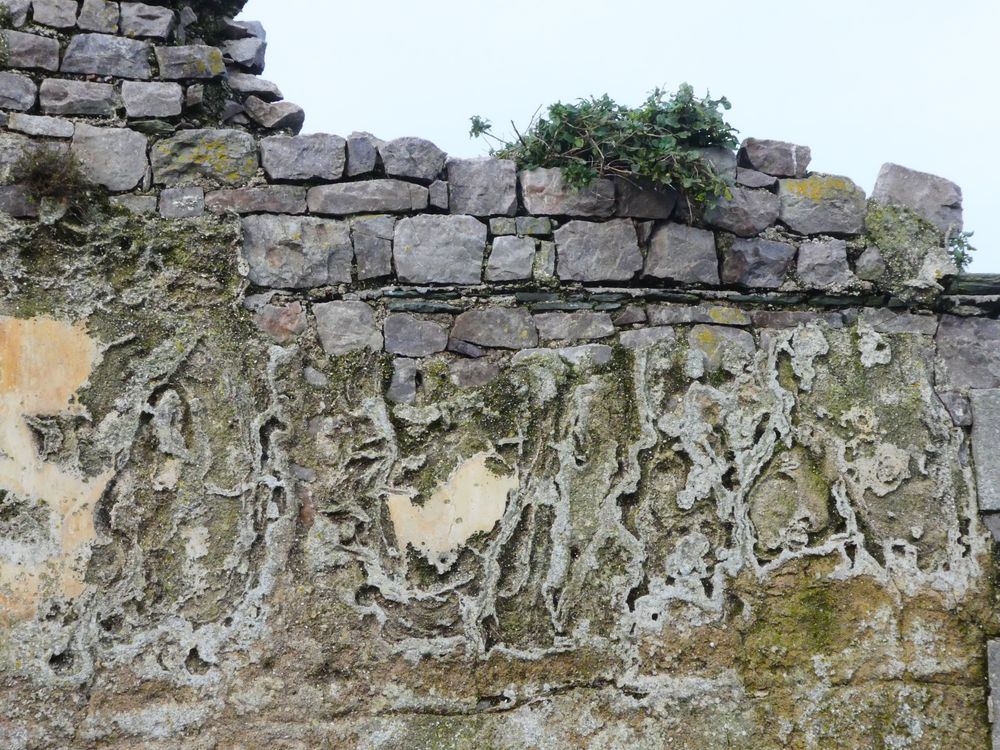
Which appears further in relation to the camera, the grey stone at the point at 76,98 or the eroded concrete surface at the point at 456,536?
the grey stone at the point at 76,98

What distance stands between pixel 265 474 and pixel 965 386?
300cm

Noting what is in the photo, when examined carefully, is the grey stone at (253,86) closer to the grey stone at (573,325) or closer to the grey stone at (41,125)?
the grey stone at (41,125)

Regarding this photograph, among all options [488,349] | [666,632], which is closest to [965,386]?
[666,632]

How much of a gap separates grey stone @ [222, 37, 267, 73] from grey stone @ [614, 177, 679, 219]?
1677mm

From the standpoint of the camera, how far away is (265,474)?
12.2ft

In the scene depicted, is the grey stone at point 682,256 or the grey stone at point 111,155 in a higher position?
the grey stone at point 111,155

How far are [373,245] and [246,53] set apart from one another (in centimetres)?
110

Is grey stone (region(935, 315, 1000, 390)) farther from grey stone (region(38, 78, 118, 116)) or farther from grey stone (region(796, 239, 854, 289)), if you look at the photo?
grey stone (region(38, 78, 118, 116))

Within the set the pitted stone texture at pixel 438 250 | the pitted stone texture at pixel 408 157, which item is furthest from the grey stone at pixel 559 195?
the pitted stone texture at pixel 408 157

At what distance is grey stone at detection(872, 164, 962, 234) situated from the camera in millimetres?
4258

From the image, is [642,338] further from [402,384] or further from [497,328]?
[402,384]

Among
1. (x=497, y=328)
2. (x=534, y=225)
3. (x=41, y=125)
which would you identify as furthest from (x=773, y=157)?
(x=41, y=125)

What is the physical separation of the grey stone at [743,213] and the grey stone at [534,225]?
2.29ft

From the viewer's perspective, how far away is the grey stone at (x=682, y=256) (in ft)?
13.3
